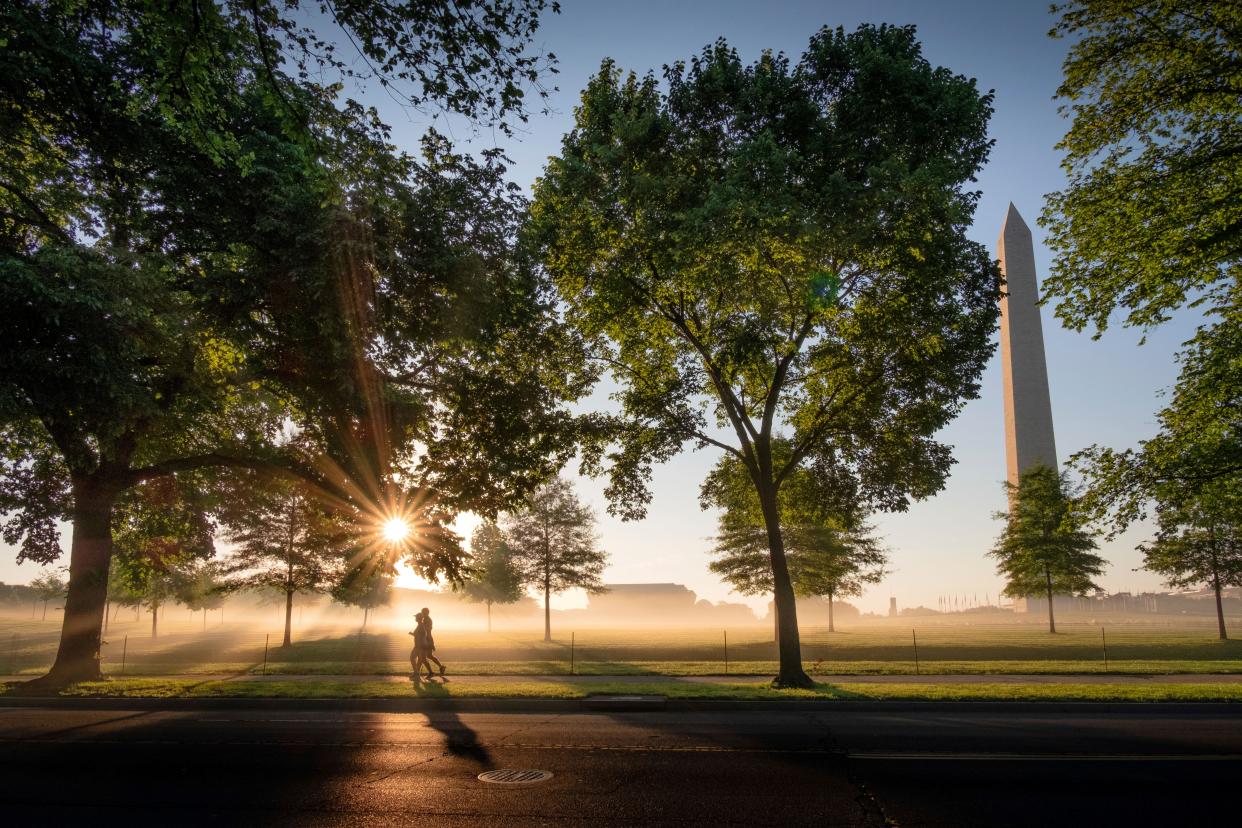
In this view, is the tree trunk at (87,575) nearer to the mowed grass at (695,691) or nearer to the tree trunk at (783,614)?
the mowed grass at (695,691)

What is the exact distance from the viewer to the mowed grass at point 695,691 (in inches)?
508

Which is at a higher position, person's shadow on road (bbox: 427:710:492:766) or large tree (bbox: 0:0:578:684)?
large tree (bbox: 0:0:578:684)

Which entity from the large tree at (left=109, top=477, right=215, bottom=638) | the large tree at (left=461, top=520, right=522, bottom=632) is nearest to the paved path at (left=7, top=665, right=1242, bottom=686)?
the large tree at (left=109, top=477, right=215, bottom=638)

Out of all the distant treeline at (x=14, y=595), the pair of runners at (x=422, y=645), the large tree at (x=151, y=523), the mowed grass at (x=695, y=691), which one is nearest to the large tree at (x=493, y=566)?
the large tree at (x=151, y=523)

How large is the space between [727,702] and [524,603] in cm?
10998

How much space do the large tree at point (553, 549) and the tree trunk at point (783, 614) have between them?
1088 inches

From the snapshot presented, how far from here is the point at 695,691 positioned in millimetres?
14367

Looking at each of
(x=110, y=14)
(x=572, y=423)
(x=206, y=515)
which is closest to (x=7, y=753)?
(x=110, y=14)

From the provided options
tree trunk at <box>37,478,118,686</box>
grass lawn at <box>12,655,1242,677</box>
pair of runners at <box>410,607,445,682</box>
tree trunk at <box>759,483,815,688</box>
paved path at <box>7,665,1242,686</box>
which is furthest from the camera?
grass lawn at <box>12,655,1242,677</box>

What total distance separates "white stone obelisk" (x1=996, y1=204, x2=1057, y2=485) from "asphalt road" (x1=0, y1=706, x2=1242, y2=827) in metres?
42.9

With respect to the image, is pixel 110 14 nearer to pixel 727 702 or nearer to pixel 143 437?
pixel 143 437

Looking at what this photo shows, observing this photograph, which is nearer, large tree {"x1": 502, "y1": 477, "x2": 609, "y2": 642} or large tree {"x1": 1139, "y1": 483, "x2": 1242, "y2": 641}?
large tree {"x1": 1139, "y1": 483, "x2": 1242, "y2": 641}

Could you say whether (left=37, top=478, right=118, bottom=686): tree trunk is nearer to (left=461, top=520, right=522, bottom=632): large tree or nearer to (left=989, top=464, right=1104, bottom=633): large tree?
(left=461, top=520, right=522, bottom=632): large tree

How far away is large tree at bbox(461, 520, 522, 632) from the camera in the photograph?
148ft
